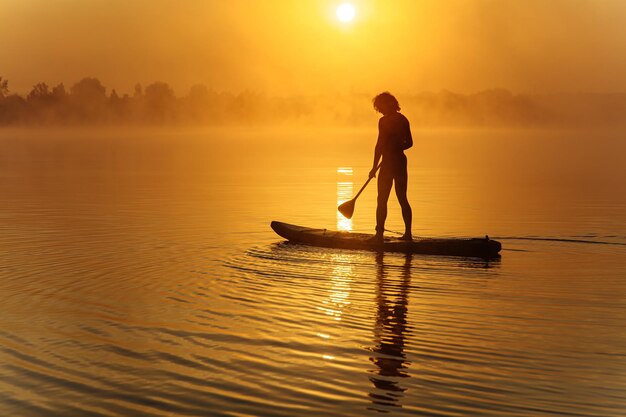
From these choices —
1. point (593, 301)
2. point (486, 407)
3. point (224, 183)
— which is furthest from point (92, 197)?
point (486, 407)

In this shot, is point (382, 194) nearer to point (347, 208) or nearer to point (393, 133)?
point (393, 133)

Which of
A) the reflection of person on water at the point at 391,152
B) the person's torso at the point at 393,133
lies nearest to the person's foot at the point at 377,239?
the reflection of person on water at the point at 391,152

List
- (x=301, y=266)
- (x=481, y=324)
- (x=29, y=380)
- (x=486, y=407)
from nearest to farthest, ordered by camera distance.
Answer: (x=486, y=407)
(x=29, y=380)
(x=481, y=324)
(x=301, y=266)

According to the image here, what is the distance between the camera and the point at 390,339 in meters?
10.4

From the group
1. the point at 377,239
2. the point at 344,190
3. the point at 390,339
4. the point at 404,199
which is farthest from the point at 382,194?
the point at 344,190

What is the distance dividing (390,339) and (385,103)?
24.0 ft

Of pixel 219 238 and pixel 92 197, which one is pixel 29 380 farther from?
pixel 92 197

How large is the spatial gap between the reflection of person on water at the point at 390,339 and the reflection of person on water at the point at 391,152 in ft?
7.77

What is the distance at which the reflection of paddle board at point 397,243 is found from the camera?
1630 cm

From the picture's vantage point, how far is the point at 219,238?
19359 mm

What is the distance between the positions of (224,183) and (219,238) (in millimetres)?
19960

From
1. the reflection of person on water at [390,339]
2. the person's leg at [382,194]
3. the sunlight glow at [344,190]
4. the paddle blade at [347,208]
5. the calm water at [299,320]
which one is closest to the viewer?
the calm water at [299,320]

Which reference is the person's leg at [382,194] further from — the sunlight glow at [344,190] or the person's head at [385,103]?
the sunlight glow at [344,190]

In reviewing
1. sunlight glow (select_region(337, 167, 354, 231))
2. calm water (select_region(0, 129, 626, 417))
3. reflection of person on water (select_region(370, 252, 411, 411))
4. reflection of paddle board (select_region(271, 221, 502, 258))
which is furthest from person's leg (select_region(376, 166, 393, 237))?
sunlight glow (select_region(337, 167, 354, 231))
